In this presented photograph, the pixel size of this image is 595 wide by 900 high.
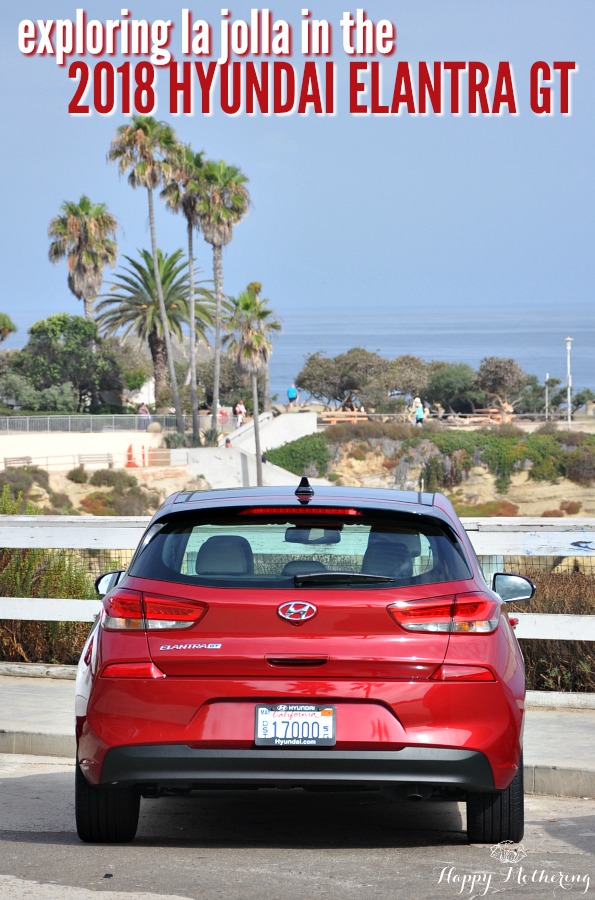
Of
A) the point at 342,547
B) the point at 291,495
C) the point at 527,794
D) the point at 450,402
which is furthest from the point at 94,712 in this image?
the point at 450,402

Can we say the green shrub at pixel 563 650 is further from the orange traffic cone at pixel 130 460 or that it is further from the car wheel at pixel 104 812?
the orange traffic cone at pixel 130 460

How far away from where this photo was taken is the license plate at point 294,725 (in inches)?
197

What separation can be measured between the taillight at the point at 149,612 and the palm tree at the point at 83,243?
89734 millimetres

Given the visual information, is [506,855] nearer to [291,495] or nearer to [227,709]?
[227,709]

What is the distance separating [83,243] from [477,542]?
87.8m

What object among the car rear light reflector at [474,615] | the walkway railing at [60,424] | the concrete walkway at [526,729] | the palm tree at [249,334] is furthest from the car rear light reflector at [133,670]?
the palm tree at [249,334]

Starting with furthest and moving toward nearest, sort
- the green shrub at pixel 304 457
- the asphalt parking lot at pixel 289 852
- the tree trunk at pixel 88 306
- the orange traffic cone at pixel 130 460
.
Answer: the tree trunk at pixel 88 306, the green shrub at pixel 304 457, the orange traffic cone at pixel 130 460, the asphalt parking lot at pixel 289 852

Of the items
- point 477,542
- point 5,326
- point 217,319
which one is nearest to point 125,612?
point 477,542

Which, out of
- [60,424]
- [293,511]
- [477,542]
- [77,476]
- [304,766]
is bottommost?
[77,476]

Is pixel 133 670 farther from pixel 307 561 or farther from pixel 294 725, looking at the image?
pixel 307 561

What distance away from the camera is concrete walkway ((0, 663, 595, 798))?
7023mm

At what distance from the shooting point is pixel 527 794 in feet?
23.2

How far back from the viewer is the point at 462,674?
5.08 metres

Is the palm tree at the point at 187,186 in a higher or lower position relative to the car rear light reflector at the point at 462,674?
higher
